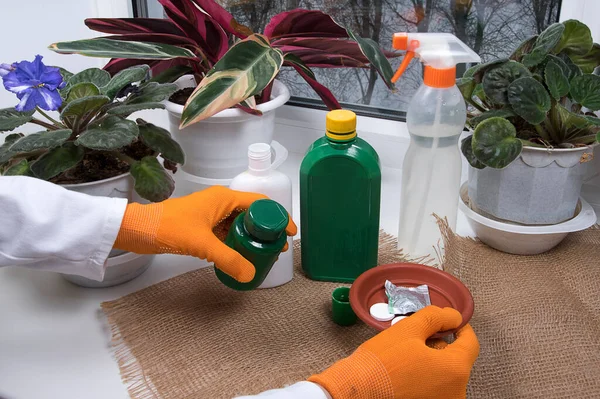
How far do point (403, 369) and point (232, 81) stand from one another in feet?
1.43

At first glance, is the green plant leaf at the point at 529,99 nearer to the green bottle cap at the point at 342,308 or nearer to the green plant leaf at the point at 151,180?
the green bottle cap at the point at 342,308

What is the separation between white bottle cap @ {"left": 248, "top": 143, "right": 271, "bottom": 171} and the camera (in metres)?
0.84

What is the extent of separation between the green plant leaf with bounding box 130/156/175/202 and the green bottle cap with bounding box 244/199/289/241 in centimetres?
15

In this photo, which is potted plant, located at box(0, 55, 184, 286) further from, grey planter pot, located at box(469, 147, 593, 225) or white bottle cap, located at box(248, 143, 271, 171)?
grey planter pot, located at box(469, 147, 593, 225)

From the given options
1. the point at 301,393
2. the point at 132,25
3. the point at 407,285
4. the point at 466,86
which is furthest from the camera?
the point at 132,25

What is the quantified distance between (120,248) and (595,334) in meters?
0.60

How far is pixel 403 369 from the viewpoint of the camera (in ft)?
2.07

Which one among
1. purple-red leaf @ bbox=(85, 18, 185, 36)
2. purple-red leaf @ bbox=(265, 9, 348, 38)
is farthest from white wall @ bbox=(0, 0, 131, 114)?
purple-red leaf @ bbox=(265, 9, 348, 38)

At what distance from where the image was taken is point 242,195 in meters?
0.81

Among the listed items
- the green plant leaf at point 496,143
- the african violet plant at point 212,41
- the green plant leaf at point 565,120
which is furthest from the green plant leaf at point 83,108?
the green plant leaf at point 565,120

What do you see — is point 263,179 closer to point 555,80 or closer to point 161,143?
point 161,143

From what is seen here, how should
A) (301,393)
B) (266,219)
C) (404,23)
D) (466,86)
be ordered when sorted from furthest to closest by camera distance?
1. (404,23)
2. (466,86)
3. (266,219)
4. (301,393)

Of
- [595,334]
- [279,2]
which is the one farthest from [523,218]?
[279,2]

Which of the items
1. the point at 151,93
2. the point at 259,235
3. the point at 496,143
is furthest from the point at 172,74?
the point at 496,143
